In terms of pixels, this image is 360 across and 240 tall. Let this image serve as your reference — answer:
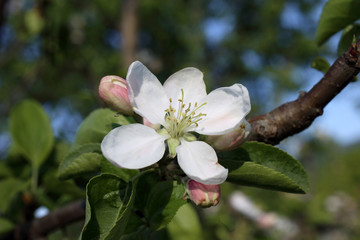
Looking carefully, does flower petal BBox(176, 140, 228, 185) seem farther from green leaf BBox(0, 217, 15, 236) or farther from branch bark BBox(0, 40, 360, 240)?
green leaf BBox(0, 217, 15, 236)

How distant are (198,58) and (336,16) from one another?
29.1ft

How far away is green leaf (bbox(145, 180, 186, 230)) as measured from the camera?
0.71 m

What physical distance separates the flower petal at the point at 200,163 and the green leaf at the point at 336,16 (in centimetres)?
48

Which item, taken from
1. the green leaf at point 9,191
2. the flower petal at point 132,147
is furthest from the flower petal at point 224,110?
the green leaf at point 9,191

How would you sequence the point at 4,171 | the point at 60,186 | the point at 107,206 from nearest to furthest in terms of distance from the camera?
the point at 107,206
the point at 60,186
the point at 4,171

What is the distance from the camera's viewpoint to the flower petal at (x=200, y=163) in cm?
62

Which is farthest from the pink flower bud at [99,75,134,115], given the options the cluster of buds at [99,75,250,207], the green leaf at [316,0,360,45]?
the green leaf at [316,0,360,45]

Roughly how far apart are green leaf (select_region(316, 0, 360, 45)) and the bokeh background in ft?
1.86

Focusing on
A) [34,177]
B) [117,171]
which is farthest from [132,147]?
[34,177]

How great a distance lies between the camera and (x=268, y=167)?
698 millimetres

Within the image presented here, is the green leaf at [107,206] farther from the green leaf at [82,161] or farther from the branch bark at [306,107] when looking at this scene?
the branch bark at [306,107]

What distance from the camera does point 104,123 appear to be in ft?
2.83

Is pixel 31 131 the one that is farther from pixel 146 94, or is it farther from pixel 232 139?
pixel 232 139

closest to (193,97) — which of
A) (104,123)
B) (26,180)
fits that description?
(104,123)
